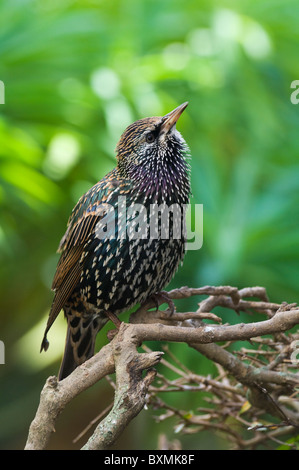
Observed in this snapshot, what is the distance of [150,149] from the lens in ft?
5.41

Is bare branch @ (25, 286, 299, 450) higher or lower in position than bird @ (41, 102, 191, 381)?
lower

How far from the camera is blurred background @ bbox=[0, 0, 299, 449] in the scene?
2.68 metres

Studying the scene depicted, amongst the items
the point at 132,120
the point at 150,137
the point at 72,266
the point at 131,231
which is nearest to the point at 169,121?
the point at 150,137

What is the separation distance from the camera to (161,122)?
5.29 ft

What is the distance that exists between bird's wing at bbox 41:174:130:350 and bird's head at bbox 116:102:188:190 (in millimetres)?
67

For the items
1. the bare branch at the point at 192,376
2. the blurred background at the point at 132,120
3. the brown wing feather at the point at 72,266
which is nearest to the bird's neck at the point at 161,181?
the brown wing feather at the point at 72,266

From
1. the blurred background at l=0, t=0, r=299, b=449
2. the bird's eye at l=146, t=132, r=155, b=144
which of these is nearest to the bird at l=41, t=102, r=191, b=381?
the bird's eye at l=146, t=132, r=155, b=144

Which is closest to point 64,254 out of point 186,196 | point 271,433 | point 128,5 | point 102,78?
point 186,196

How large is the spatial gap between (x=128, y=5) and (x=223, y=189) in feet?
3.20

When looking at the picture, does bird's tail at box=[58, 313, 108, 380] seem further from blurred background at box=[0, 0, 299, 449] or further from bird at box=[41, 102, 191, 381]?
blurred background at box=[0, 0, 299, 449]

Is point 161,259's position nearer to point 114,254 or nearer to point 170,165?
point 114,254

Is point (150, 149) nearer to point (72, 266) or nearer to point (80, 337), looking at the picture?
point (72, 266)

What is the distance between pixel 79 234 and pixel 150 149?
0.28 metres

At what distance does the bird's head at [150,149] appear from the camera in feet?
5.37
